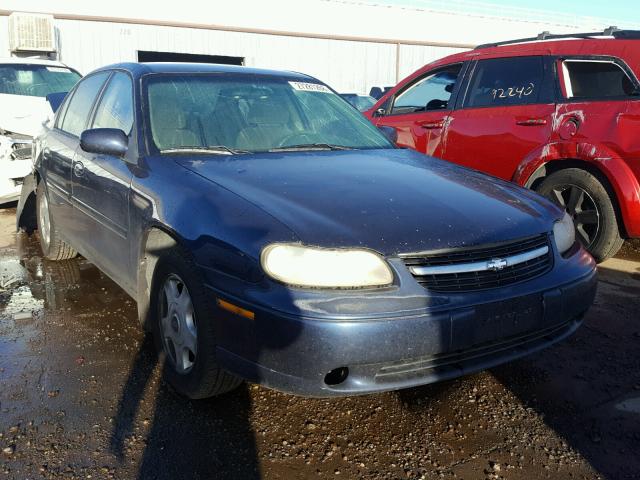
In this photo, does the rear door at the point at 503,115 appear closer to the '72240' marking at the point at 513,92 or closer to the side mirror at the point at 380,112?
the '72240' marking at the point at 513,92

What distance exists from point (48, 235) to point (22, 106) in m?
3.63

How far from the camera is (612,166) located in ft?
14.8

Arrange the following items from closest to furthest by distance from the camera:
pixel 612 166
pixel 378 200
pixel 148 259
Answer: pixel 378 200 < pixel 148 259 < pixel 612 166

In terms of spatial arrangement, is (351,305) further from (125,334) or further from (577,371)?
(125,334)

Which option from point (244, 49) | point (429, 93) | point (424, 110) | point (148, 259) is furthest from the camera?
point (244, 49)

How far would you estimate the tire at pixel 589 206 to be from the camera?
4.64m

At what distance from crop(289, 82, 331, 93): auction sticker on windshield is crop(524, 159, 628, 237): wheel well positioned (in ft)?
6.62

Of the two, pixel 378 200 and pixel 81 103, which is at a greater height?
pixel 81 103

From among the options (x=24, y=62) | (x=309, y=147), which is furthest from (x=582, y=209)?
(x=24, y=62)

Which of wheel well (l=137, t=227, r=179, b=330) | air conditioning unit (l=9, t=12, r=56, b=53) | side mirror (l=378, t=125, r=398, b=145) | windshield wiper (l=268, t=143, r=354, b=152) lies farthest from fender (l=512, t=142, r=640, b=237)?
air conditioning unit (l=9, t=12, r=56, b=53)

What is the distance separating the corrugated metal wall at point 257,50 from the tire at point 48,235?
47.0 feet

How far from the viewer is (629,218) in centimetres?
449

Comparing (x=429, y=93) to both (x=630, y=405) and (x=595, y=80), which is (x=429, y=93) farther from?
(x=630, y=405)

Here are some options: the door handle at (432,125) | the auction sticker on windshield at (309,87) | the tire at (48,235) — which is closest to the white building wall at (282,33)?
the tire at (48,235)
